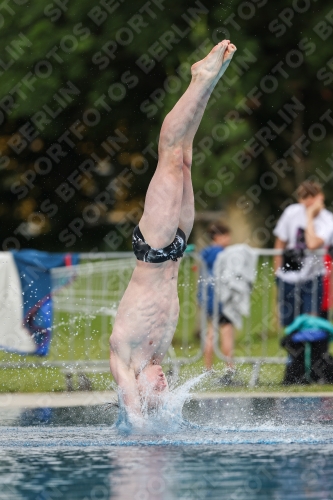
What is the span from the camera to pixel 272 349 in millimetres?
13922

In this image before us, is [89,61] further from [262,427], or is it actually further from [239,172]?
[262,427]

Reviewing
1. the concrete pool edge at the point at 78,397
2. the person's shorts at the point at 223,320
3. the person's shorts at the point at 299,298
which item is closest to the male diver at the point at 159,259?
the concrete pool edge at the point at 78,397

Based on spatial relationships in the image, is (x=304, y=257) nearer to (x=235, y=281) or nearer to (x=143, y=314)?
(x=235, y=281)

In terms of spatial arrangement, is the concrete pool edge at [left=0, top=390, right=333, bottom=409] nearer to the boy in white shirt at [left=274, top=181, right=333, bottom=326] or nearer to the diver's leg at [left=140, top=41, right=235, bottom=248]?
the boy in white shirt at [left=274, top=181, right=333, bottom=326]

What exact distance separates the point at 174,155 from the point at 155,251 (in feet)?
1.91

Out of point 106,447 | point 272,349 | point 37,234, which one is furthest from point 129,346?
point 37,234

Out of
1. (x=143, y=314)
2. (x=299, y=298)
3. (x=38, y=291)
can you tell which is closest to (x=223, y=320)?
A: (x=299, y=298)

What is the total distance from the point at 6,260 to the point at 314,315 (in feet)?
10.2

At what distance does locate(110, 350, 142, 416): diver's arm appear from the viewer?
7645 mm

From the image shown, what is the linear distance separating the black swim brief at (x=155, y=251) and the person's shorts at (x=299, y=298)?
202 inches

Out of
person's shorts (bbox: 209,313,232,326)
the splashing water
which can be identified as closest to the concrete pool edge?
the splashing water

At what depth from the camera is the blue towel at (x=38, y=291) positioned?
12.9 meters

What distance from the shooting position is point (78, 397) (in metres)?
10.7

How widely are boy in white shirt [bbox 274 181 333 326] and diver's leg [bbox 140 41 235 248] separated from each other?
520cm
